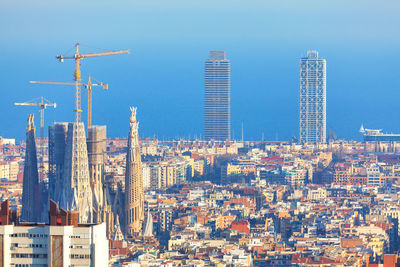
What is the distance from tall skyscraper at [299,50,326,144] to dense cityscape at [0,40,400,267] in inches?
1424

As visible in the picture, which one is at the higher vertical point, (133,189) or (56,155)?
(56,155)

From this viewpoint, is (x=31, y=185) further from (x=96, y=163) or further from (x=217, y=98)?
(x=217, y=98)

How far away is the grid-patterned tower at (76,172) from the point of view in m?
79.0

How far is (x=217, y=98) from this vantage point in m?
176

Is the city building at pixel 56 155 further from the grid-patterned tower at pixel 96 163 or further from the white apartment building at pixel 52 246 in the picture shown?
the white apartment building at pixel 52 246


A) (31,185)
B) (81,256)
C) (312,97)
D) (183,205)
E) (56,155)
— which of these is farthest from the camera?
(312,97)

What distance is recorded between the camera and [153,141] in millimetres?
144000

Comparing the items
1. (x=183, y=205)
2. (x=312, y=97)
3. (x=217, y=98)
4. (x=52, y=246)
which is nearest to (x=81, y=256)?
(x=52, y=246)

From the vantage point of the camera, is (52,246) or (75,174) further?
(75,174)

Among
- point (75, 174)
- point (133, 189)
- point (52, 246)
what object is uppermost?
point (75, 174)

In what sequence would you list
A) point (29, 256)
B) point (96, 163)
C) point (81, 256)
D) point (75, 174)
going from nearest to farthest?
point (81, 256)
point (29, 256)
point (75, 174)
point (96, 163)

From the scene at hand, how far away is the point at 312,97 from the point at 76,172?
9586cm

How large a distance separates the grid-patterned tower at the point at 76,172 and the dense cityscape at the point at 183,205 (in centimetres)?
7

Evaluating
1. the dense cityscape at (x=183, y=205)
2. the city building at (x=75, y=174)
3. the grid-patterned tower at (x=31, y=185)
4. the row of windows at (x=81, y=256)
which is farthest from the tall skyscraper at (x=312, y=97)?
the row of windows at (x=81, y=256)
